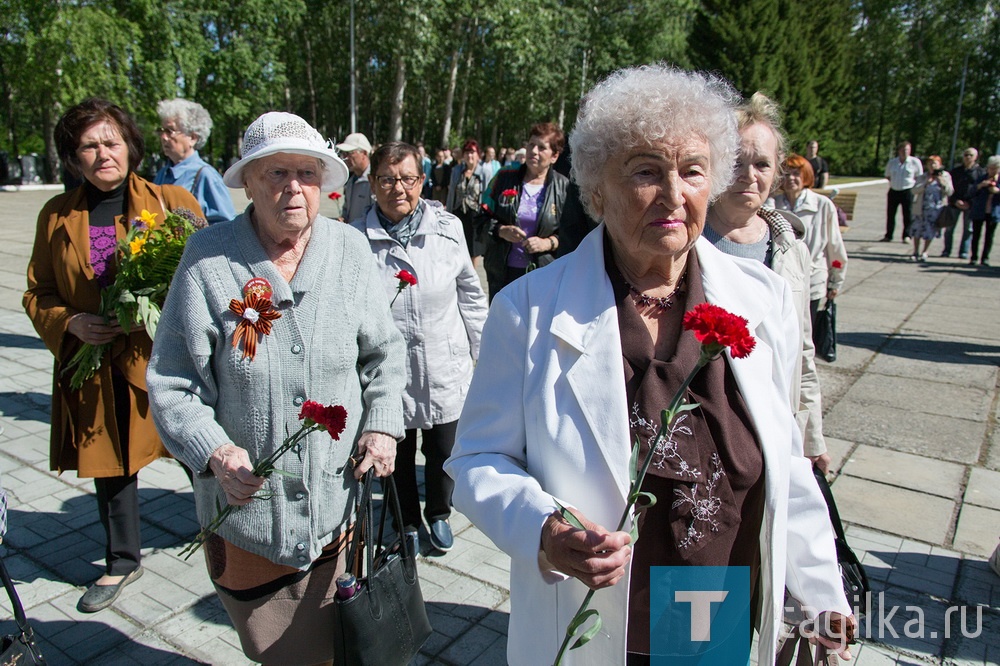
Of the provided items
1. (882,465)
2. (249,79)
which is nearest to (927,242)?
(882,465)

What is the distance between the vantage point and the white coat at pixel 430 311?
3535 mm

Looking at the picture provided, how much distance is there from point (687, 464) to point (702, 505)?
0.35 ft

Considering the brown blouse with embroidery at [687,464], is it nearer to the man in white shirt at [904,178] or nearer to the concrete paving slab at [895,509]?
the concrete paving slab at [895,509]

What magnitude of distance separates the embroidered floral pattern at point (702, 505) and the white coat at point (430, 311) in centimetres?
209

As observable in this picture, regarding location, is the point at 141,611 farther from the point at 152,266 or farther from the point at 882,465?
the point at 882,465

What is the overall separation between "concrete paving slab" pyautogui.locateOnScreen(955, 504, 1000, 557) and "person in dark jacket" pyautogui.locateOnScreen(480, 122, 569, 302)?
126 inches

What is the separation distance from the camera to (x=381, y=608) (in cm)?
206

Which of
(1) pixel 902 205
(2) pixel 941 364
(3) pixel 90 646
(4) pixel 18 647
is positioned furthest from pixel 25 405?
(1) pixel 902 205

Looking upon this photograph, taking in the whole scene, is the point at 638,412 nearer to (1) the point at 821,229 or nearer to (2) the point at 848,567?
(2) the point at 848,567

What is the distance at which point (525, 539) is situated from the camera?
1.43m

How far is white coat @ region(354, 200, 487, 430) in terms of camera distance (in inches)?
139

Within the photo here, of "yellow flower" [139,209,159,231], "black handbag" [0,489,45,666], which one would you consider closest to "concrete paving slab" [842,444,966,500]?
"yellow flower" [139,209,159,231]

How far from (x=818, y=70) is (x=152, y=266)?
42.8 meters

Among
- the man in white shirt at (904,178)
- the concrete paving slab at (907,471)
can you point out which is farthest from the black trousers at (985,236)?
the concrete paving slab at (907,471)
